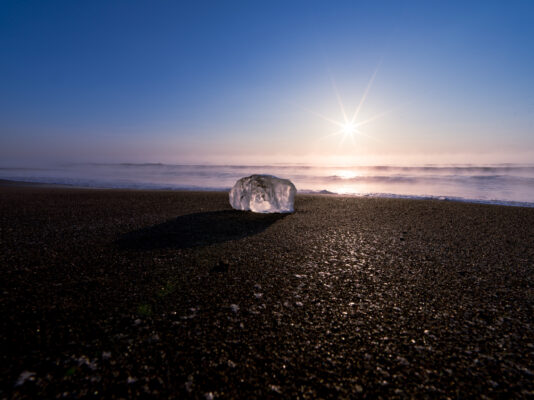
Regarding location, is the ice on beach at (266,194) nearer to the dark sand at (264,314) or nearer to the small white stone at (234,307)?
the dark sand at (264,314)

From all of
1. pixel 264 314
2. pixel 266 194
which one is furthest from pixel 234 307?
pixel 266 194

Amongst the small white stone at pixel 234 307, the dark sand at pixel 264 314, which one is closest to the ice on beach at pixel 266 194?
the dark sand at pixel 264 314

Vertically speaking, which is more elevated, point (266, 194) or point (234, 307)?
point (266, 194)

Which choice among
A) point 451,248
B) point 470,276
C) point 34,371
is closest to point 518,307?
point 470,276

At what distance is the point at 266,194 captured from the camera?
17.9ft

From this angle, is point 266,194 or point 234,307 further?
point 266,194

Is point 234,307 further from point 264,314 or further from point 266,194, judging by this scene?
point 266,194

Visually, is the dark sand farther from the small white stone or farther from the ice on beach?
the ice on beach

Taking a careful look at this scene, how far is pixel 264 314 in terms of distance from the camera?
1.81 m

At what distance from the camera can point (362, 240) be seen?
11.7 ft

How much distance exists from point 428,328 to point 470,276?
1.15 meters

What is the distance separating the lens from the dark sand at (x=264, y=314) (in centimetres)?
128

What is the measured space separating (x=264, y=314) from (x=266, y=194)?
3744mm

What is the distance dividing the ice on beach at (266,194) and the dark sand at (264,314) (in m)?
1.72
